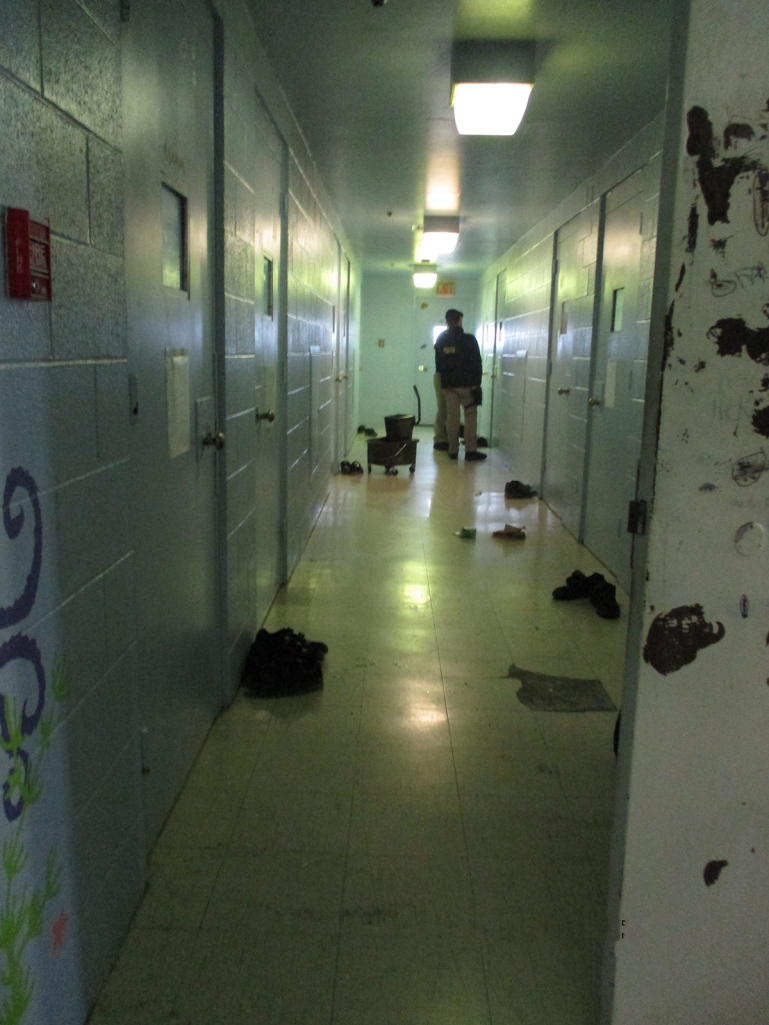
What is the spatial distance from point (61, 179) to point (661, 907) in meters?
1.60


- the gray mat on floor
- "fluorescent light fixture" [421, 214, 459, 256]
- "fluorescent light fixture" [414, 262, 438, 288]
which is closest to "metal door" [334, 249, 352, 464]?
"fluorescent light fixture" [421, 214, 459, 256]

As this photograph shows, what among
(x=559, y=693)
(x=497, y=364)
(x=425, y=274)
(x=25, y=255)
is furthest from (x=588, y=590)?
(x=425, y=274)

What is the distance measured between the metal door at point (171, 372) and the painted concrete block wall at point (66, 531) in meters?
0.14

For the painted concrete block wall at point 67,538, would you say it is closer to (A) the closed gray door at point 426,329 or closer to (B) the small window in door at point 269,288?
(B) the small window in door at point 269,288

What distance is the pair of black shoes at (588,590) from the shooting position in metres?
4.25

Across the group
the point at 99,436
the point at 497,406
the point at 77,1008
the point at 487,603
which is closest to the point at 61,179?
the point at 99,436

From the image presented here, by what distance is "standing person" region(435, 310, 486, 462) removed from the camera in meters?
9.90

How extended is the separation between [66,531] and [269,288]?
257 centimetres

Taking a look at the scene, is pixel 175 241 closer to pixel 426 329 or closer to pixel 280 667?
pixel 280 667

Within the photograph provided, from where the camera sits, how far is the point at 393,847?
7.28 ft

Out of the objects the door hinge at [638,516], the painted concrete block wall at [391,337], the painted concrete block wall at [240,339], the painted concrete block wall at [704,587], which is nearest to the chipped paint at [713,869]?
the painted concrete block wall at [704,587]

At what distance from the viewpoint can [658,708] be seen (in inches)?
55.2

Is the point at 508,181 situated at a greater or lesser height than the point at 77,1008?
greater

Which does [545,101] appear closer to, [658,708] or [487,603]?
[487,603]
